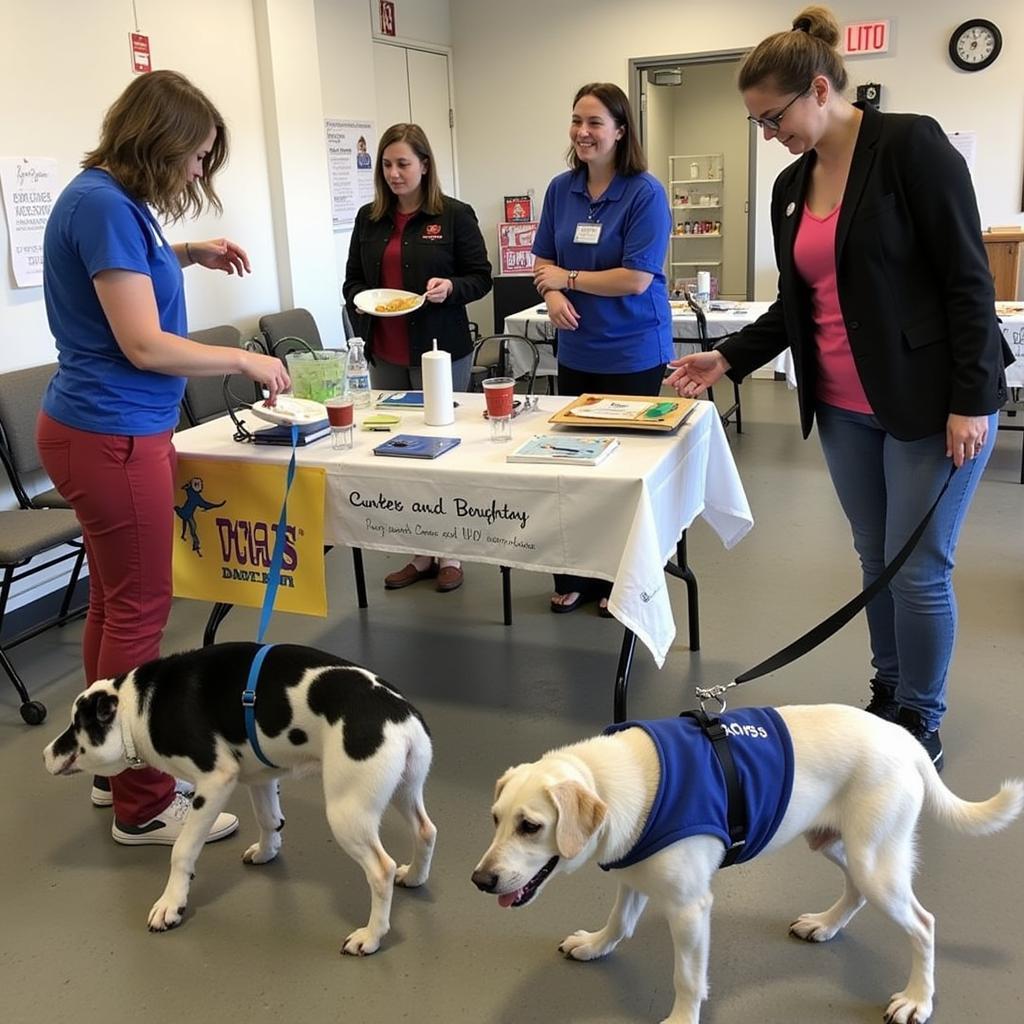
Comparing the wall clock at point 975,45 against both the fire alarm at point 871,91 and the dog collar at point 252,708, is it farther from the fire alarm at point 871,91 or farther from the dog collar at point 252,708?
the dog collar at point 252,708

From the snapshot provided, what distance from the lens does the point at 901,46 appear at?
21.5 ft

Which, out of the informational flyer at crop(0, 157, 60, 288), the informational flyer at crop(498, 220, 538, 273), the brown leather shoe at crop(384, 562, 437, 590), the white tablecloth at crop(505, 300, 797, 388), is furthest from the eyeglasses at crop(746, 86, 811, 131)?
the informational flyer at crop(498, 220, 538, 273)

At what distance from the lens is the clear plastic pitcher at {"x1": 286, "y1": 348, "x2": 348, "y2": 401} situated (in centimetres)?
264

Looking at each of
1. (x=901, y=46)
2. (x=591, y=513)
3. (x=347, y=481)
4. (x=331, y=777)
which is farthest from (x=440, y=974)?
(x=901, y=46)

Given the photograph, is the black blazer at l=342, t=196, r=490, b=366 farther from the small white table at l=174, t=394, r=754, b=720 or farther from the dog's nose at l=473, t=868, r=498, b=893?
the dog's nose at l=473, t=868, r=498, b=893

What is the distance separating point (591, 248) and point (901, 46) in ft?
16.3

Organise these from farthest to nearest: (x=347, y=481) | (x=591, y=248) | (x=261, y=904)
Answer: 1. (x=591, y=248)
2. (x=347, y=481)
3. (x=261, y=904)

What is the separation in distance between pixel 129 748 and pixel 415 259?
1.94 metres

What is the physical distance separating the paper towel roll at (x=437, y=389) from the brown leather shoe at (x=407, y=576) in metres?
1.04

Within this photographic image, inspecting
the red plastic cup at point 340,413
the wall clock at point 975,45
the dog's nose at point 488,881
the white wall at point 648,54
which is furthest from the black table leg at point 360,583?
the wall clock at point 975,45

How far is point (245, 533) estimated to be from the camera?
7.75 ft

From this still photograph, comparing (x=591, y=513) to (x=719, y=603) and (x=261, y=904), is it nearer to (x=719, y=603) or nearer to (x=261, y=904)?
(x=261, y=904)

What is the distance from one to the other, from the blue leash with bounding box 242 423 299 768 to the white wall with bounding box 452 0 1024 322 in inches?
225

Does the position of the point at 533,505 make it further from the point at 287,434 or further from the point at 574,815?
the point at 574,815
